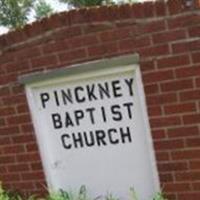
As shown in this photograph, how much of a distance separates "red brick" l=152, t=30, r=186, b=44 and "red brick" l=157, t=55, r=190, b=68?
0.45 ft

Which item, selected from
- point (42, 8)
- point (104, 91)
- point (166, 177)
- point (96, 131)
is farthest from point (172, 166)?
point (42, 8)

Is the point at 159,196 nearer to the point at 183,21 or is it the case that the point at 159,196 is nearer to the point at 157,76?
the point at 157,76

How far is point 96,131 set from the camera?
4.81 m

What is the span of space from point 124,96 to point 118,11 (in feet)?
2.22

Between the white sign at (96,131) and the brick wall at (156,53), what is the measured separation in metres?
0.12

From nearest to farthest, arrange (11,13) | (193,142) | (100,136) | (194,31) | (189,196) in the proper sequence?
1. (194,31)
2. (193,142)
3. (189,196)
4. (100,136)
5. (11,13)

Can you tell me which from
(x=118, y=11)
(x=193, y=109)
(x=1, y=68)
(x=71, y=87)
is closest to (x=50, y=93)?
(x=71, y=87)

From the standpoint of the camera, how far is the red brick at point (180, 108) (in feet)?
14.4

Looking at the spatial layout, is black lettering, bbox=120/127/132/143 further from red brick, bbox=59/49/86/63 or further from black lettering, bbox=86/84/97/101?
red brick, bbox=59/49/86/63

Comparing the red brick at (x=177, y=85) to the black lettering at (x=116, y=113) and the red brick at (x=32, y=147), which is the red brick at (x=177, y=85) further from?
the red brick at (x=32, y=147)

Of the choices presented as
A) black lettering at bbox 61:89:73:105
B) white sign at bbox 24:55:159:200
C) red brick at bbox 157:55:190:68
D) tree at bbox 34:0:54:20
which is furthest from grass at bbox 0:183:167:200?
tree at bbox 34:0:54:20

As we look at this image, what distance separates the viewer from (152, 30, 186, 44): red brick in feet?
14.1

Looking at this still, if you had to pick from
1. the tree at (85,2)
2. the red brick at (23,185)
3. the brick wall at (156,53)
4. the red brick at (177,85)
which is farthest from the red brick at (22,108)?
the tree at (85,2)

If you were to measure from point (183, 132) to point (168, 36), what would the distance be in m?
0.75
